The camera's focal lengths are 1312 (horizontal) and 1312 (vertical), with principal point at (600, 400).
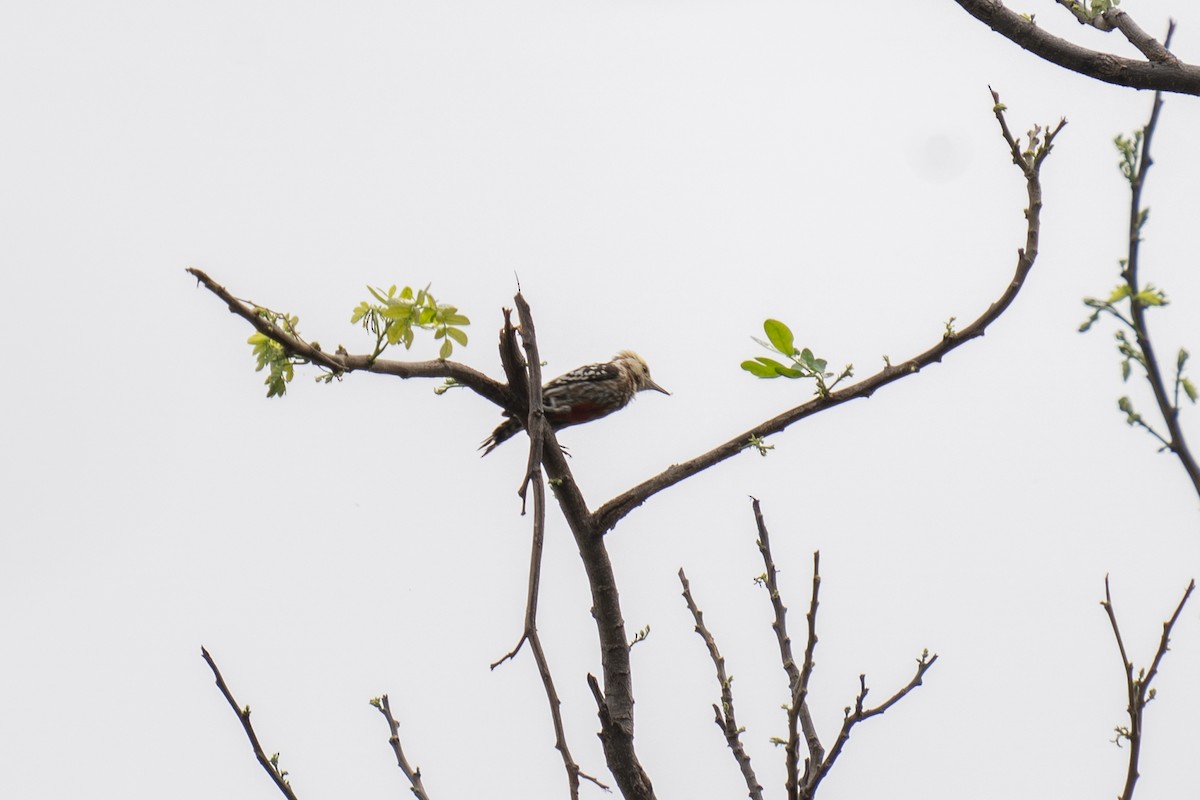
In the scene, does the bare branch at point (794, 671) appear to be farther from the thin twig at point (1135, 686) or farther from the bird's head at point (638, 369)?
the bird's head at point (638, 369)

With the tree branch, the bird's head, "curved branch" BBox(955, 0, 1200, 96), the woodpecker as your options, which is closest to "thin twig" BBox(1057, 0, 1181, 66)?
"curved branch" BBox(955, 0, 1200, 96)

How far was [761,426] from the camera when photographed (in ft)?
13.9

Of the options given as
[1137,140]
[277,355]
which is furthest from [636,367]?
[1137,140]

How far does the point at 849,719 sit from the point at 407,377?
1.64 m

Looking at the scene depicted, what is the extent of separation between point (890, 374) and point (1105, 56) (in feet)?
3.77

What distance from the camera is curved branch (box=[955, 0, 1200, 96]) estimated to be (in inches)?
130

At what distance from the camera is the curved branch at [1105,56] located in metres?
3.31

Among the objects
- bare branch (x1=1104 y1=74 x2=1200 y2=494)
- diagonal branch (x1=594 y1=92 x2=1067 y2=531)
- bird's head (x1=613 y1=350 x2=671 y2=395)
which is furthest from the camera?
bird's head (x1=613 y1=350 x2=671 y2=395)

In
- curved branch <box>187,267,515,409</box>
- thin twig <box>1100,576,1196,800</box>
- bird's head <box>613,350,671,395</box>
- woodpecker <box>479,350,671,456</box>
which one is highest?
bird's head <box>613,350,671,395</box>

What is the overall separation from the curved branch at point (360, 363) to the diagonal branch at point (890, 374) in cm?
52

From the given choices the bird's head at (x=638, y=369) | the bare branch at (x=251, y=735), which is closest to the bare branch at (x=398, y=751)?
the bare branch at (x=251, y=735)

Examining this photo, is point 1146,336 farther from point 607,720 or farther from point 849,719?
point 607,720

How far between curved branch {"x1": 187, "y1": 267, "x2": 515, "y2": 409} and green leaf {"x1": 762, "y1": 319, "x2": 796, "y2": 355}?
0.88 metres

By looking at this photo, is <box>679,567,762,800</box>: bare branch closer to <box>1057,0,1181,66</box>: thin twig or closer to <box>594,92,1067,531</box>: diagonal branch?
Answer: <box>594,92,1067,531</box>: diagonal branch
